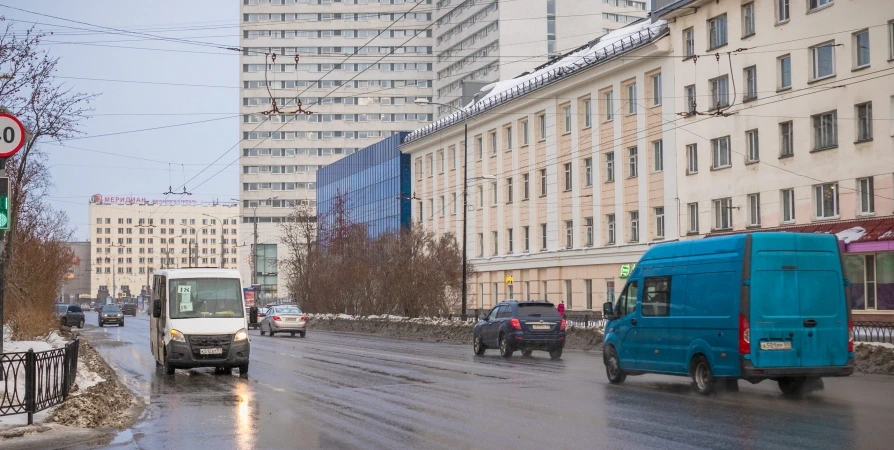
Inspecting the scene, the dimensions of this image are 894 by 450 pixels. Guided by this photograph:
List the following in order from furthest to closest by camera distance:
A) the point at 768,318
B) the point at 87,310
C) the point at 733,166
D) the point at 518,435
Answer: the point at 87,310 → the point at 733,166 → the point at 768,318 → the point at 518,435

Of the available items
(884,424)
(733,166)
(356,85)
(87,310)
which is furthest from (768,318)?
(87,310)

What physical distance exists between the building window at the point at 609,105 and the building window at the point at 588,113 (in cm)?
135

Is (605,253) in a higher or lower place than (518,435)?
higher

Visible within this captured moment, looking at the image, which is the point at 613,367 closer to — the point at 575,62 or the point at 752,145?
the point at 752,145

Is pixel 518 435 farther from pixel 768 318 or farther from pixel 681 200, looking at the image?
pixel 681 200

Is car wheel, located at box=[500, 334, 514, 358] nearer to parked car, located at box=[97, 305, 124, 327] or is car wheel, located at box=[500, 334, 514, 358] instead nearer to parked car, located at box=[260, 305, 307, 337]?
parked car, located at box=[260, 305, 307, 337]

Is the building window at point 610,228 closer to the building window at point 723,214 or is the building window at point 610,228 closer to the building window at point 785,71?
the building window at point 723,214

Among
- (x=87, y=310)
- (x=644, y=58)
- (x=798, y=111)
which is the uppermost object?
(x=644, y=58)

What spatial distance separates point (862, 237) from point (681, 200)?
1213 centimetres

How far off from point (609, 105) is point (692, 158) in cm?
765

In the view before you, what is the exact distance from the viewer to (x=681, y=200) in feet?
168

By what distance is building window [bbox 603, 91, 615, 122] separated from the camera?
186 feet

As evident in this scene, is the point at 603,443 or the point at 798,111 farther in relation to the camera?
the point at 798,111

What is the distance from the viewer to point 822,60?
1681 inches
